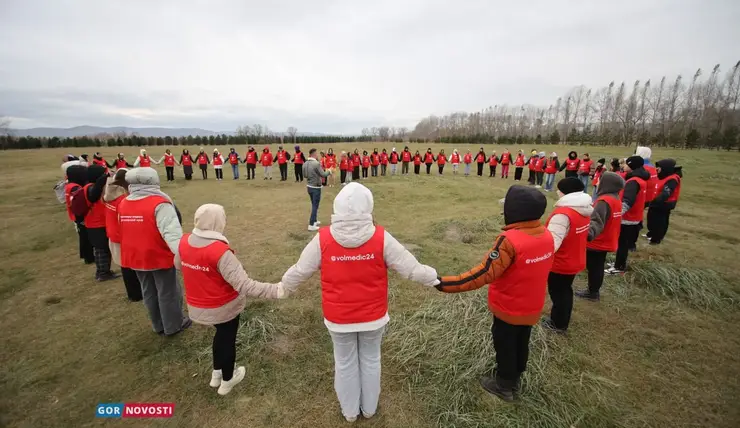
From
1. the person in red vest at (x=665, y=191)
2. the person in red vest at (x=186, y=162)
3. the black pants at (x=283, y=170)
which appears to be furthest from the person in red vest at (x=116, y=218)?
the person in red vest at (x=186, y=162)

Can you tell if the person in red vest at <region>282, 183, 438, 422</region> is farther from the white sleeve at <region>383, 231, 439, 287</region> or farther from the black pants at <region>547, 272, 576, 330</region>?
the black pants at <region>547, 272, 576, 330</region>

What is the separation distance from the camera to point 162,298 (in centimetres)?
384

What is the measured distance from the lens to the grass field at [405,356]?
9.70 ft

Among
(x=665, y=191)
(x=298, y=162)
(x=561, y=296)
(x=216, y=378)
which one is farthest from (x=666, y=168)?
(x=298, y=162)

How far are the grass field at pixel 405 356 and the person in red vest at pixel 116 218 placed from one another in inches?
13.4

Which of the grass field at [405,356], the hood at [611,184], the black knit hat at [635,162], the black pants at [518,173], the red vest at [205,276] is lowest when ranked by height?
the grass field at [405,356]

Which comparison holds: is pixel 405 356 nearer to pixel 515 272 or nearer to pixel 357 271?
pixel 515 272

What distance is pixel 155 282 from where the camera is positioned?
3.78 meters

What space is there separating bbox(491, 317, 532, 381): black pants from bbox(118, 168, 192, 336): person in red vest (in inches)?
132

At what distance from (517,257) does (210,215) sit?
2.59 m

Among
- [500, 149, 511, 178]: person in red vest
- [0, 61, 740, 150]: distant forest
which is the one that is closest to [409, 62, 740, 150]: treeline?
[0, 61, 740, 150]: distant forest

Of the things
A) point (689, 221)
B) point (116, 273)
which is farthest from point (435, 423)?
point (689, 221)

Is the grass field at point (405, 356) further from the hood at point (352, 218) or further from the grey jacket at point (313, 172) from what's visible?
the grey jacket at point (313, 172)

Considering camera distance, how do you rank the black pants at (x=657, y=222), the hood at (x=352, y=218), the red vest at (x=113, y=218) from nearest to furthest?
the hood at (x=352, y=218)
the red vest at (x=113, y=218)
the black pants at (x=657, y=222)
